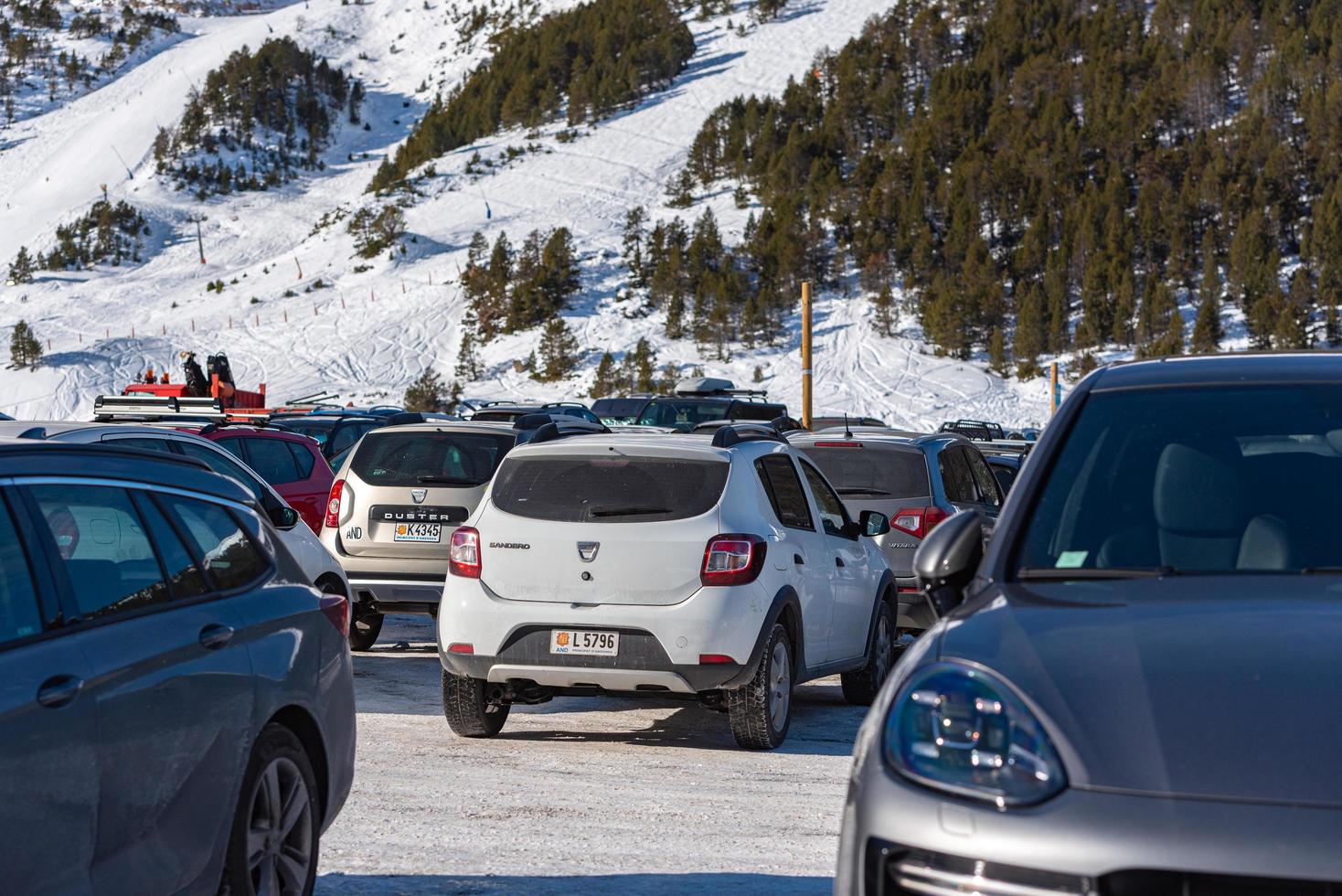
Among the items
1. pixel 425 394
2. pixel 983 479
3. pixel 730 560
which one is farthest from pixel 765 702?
pixel 425 394

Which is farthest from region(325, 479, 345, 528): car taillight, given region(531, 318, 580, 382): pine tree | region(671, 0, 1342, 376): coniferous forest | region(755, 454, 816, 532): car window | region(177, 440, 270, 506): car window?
region(671, 0, 1342, 376): coniferous forest

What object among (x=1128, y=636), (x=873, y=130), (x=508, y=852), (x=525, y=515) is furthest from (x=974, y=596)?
(x=873, y=130)

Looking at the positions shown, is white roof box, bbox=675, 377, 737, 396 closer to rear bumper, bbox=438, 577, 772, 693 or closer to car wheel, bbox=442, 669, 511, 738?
car wheel, bbox=442, 669, 511, 738

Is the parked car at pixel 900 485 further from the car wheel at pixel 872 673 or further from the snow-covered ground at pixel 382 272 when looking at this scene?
the snow-covered ground at pixel 382 272

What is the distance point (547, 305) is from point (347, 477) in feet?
296

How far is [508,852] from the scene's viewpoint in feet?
19.3

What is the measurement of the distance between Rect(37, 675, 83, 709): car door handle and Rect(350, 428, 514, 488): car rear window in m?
8.82

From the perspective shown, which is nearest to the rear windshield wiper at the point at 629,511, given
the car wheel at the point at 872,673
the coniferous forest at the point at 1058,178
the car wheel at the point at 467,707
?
the car wheel at the point at 467,707

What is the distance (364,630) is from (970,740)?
10.1 metres

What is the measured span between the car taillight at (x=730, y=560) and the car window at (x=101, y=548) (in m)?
4.08

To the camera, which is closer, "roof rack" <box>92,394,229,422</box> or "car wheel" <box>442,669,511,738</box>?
"car wheel" <box>442,669,511,738</box>

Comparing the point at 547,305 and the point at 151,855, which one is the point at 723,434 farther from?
the point at 547,305

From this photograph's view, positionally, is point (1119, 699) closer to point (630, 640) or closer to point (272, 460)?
point (630, 640)

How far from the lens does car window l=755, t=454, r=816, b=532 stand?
29.2 ft
